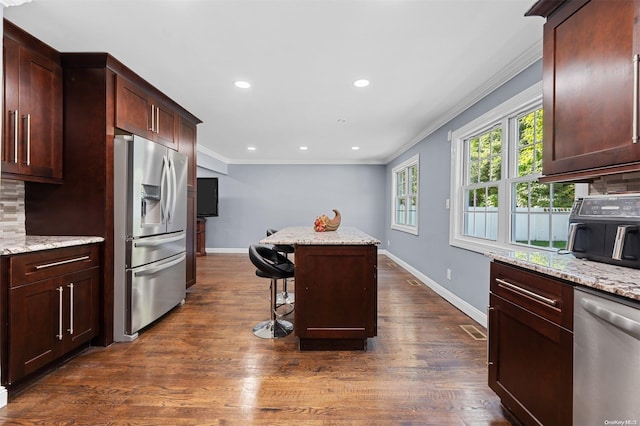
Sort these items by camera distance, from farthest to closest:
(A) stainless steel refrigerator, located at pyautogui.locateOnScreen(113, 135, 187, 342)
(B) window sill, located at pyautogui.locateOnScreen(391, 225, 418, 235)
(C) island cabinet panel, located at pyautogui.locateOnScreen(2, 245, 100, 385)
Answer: (B) window sill, located at pyautogui.locateOnScreen(391, 225, 418, 235)
(A) stainless steel refrigerator, located at pyautogui.locateOnScreen(113, 135, 187, 342)
(C) island cabinet panel, located at pyautogui.locateOnScreen(2, 245, 100, 385)

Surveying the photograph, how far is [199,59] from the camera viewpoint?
249 cm

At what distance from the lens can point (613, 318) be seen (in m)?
1.00

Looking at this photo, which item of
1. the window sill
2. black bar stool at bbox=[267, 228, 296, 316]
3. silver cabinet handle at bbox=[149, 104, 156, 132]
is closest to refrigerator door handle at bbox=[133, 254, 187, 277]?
black bar stool at bbox=[267, 228, 296, 316]

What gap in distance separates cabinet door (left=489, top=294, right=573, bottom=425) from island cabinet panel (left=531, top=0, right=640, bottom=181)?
0.76 meters

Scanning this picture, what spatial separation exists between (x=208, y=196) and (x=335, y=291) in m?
5.44

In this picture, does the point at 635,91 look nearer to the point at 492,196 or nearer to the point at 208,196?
the point at 492,196

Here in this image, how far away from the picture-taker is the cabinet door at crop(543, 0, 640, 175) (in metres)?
1.27

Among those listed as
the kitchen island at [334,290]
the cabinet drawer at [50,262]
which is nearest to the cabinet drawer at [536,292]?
the kitchen island at [334,290]

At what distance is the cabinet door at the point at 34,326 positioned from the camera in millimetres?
1754

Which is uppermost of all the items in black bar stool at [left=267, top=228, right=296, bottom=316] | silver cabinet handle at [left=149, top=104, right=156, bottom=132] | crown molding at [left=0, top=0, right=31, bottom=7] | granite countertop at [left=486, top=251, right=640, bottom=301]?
crown molding at [left=0, top=0, right=31, bottom=7]

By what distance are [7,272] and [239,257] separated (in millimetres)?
5220

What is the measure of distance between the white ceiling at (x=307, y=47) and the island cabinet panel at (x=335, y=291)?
1537 mm

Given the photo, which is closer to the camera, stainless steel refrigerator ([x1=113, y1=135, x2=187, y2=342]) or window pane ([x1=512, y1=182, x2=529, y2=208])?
stainless steel refrigerator ([x1=113, y1=135, x2=187, y2=342])

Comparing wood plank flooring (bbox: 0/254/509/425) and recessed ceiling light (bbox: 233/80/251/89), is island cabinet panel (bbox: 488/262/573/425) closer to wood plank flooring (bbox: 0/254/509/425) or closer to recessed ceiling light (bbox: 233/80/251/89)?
wood plank flooring (bbox: 0/254/509/425)
